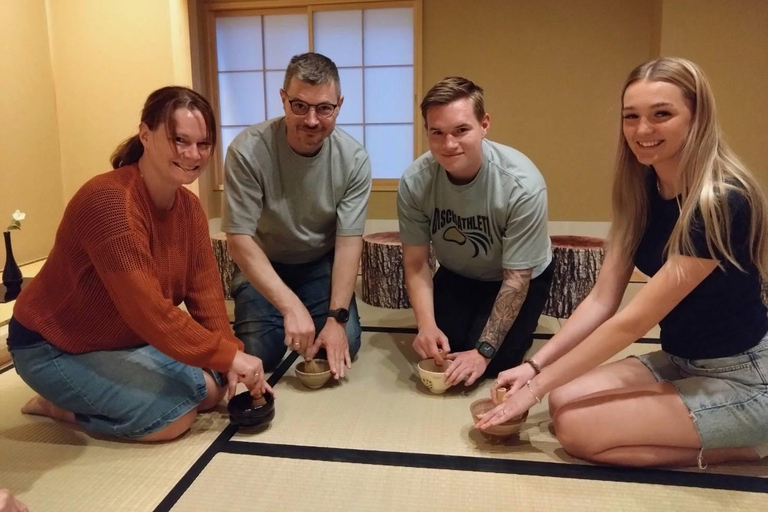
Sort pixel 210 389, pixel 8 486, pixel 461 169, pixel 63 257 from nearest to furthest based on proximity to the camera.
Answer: pixel 8 486
pixel 63 257
pixel 210 389
pixel 461 169

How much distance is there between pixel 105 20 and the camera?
13.0 feet

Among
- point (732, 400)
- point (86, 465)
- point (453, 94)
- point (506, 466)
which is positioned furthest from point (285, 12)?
point (732, 400)

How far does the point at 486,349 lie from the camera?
191cm

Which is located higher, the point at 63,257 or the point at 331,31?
→ the point at 331,31

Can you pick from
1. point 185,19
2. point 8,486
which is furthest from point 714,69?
point 8,486

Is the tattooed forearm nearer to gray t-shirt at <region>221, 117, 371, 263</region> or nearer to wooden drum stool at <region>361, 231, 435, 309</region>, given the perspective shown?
gray t-shirt at <region>221, 117, 371, 263</region>

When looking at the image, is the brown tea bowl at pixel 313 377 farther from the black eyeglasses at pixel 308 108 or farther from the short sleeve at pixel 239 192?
the black eyeglasses at pixel 308 108

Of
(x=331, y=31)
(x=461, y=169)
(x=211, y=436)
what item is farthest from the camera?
(x=331, y=31)

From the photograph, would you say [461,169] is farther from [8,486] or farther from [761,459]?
[8,486]

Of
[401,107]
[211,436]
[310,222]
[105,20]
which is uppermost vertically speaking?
[105,20]

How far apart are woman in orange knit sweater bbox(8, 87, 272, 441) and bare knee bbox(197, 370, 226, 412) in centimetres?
6

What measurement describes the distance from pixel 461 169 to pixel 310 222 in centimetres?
65

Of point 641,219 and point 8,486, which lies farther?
point 641,219

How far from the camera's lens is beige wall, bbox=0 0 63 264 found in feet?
11.9
